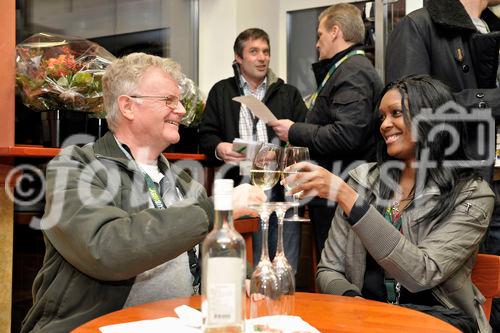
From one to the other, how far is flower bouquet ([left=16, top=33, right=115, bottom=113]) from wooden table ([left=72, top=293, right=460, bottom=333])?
1458 mm

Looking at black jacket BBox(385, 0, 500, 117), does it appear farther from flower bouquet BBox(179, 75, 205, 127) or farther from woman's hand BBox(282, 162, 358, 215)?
flower bouquet BBox(179, 75, 205, 127)

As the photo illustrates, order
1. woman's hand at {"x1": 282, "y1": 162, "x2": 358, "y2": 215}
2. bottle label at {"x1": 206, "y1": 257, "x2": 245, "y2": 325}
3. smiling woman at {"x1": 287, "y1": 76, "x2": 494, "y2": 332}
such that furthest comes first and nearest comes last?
smiling woman at {"x1": 287, "y1": 76, "x2": 494, "y2": 332}, woman's hand at {"x1": 282, "y1": 162, "x2": 358, "y2": 215}, bottle label at {"x1": 206, "y1": 257, "x2": 245, "y2": 325}

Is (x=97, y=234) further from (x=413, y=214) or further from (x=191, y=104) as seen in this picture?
(x=191, y=104)

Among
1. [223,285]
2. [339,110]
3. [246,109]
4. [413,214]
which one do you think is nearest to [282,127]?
[339,110]

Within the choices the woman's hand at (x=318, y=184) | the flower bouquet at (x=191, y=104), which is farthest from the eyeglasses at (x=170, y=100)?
the flower bouquet at (x=191, y=104)

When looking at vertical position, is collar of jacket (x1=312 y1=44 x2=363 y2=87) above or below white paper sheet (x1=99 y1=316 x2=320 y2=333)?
above

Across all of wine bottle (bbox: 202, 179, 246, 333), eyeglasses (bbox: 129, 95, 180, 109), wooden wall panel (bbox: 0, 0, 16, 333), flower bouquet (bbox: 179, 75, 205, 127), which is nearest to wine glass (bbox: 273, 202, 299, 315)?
wine bottle (bbox: 202, 179, 246, 333)

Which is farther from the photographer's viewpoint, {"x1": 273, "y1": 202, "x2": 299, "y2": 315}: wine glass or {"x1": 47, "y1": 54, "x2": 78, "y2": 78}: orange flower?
{"x1": 47, "y1": 54, "x2": 78, "y2": 78}: orange flower

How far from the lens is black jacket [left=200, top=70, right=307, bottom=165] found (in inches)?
→ 133

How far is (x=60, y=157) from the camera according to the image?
1578 mm

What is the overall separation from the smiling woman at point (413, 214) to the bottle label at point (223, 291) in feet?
1.94

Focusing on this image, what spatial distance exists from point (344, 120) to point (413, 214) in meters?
0.95

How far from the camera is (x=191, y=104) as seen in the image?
3.37 metres

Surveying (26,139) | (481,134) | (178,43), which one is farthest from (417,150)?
(178,43)
